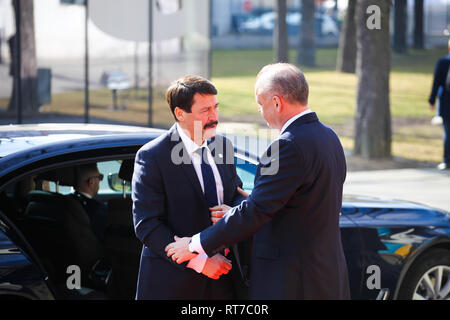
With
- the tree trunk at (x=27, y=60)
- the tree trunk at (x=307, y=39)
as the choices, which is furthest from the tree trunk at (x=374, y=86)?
the tree trunk at (x=307, y=39)

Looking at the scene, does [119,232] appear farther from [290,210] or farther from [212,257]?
[290,210]

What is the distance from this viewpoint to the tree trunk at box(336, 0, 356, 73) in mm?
28462

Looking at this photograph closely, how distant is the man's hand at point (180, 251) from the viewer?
10.8 ft

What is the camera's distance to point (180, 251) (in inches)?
130

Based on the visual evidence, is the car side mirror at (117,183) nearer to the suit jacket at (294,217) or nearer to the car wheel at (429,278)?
→ the suit jacket at (294,217)

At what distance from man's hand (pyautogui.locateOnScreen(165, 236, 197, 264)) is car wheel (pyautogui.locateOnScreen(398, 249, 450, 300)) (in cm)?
188

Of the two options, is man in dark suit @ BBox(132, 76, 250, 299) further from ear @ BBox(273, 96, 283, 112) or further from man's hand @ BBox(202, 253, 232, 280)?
ear @ BBox(273, 96, 283, 112)

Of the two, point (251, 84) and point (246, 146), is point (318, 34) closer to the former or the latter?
point (251, 84)

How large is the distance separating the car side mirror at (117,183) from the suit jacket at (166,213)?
152cm

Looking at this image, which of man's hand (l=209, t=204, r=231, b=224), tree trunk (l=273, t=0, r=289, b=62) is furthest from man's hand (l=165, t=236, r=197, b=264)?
tree trunk (l=273, t=0, r=289, b=62)

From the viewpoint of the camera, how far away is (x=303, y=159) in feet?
10.5

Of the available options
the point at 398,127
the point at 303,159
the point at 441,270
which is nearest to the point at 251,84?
the point at 398,127

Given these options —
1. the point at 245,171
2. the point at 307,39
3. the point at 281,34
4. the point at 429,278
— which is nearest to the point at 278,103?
the point at 245,171
